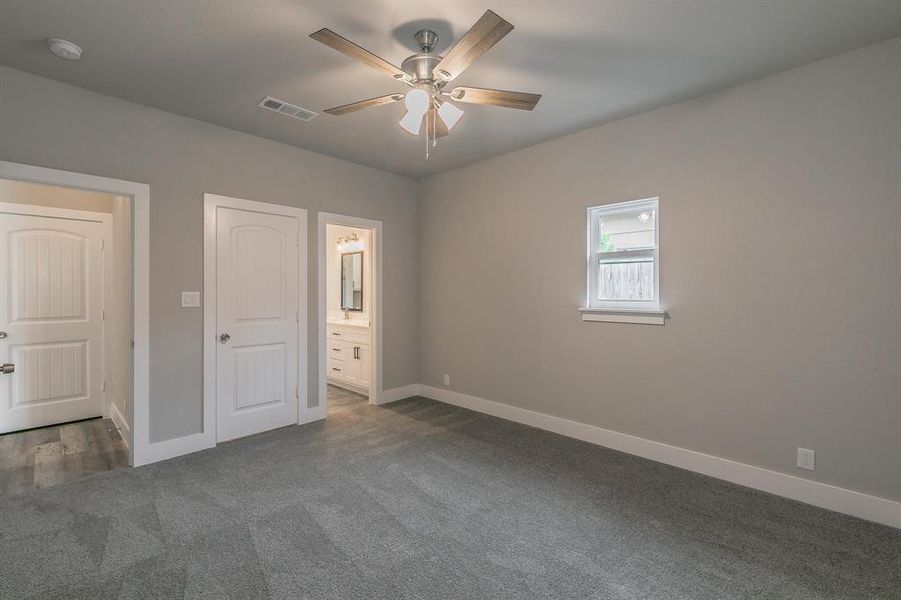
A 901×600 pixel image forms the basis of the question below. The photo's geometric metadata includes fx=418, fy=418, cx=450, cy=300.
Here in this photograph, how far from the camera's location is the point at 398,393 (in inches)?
203

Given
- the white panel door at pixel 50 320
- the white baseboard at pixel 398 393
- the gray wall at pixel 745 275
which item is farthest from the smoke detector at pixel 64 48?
the white baseboard at pixel 398 393

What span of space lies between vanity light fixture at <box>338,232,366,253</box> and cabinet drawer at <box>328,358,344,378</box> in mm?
1598

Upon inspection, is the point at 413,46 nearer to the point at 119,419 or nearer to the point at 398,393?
the point at 398,393

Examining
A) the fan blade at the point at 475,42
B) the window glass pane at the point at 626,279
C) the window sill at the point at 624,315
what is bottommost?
the window sill at the point at 624,315

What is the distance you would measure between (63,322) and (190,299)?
182 cm

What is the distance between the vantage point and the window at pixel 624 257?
3428 mm

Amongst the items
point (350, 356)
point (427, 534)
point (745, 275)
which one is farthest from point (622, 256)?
point (350, 356)

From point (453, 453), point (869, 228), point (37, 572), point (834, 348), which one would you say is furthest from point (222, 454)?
point (869, 228)

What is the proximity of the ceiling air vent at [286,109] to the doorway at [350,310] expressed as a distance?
45.0 inches

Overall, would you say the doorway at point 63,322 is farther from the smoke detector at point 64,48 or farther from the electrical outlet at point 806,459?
the electrical outlet at point 806,459

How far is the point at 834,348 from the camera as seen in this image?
2582 mm

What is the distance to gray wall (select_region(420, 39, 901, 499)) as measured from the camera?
8.07 feet

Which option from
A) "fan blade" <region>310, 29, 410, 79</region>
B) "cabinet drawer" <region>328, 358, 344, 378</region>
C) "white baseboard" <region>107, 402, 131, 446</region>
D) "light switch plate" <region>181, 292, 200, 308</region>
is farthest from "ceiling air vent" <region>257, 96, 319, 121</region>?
"cabinet drawer" <region>328, 358, 344, 378</region>

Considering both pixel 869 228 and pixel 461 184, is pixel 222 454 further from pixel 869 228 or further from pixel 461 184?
pixel 869 228
